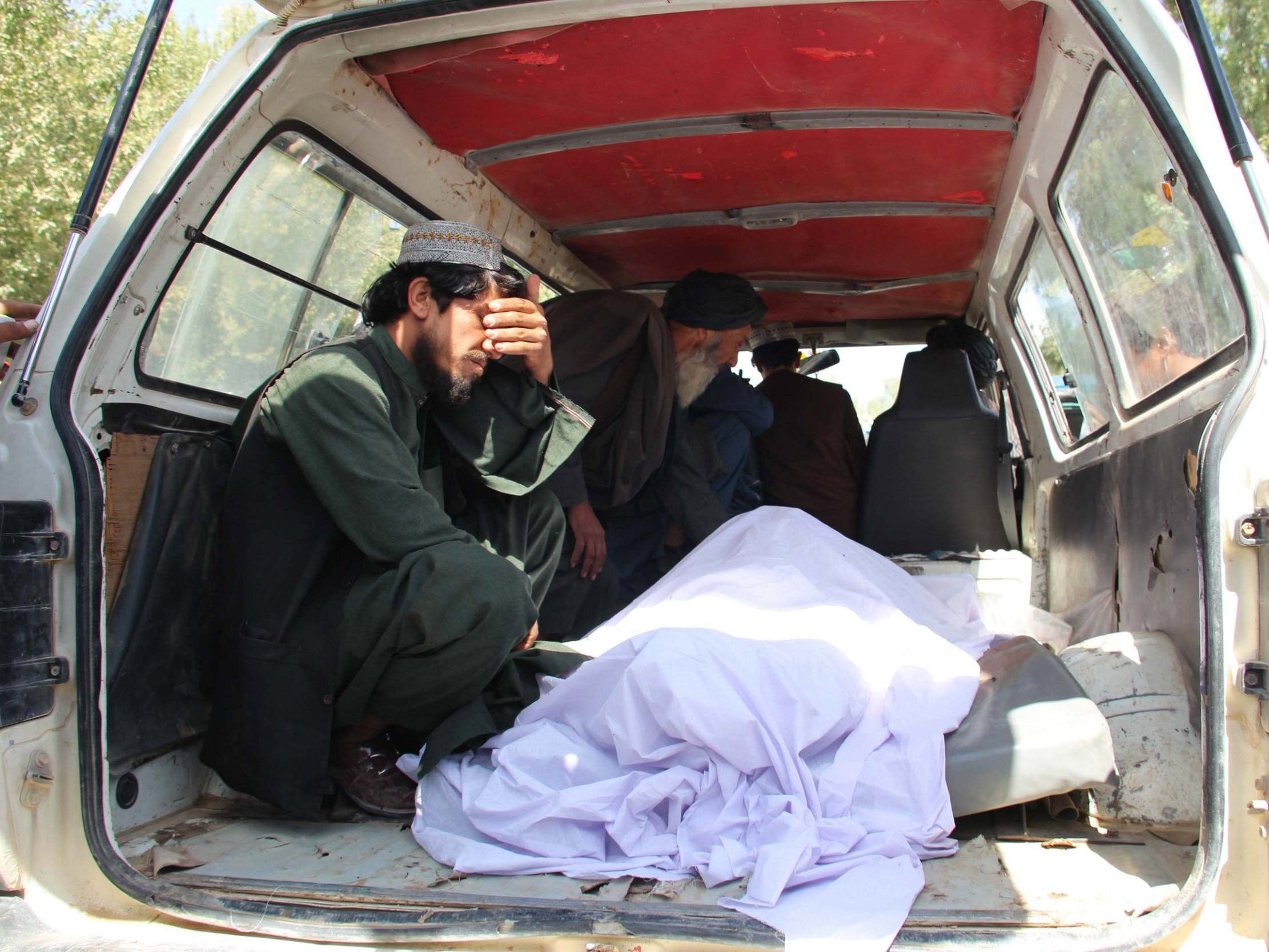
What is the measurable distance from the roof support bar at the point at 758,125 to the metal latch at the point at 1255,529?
1.56 metres

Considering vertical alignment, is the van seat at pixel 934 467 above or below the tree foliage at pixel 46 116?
below

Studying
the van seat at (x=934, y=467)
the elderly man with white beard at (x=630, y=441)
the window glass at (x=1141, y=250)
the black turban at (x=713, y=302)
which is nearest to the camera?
the window glass at (x=1141, y=250)

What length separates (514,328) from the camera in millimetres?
2488

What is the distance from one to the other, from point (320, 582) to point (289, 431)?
0.33 meters

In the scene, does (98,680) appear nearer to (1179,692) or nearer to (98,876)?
(98,876)

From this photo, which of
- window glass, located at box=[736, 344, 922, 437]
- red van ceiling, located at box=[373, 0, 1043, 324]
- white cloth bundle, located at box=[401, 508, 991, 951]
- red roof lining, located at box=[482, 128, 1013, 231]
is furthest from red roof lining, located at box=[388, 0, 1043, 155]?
window glass, located at box=[736, 344, 922, 437]

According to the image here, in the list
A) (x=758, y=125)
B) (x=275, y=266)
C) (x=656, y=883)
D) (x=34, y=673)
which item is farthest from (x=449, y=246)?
(x=656, y=883)

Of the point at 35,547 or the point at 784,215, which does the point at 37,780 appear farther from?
the point at 784,215

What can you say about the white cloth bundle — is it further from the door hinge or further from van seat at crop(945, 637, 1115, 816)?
the door hinge

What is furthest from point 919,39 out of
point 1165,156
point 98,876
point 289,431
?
point 98,876

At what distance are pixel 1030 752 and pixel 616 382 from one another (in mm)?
2142

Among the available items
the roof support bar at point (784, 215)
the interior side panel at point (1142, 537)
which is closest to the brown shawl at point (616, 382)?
the roof support bar at point (784, 215)

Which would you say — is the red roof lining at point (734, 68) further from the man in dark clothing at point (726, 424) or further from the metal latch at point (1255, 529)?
the man in dark clothing at point (726, 424)

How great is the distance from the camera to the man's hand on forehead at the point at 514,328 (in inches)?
96.5
